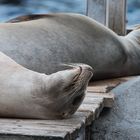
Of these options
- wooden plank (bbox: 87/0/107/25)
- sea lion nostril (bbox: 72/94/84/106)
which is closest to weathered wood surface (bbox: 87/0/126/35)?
wooden plank (bbox: 87/0/107/25)

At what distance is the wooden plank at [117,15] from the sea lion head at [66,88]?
2.84m

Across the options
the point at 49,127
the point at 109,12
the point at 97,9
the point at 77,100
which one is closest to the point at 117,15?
the point at 109,12

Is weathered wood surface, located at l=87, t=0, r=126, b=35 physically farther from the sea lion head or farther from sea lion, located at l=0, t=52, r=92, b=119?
the sea lion head

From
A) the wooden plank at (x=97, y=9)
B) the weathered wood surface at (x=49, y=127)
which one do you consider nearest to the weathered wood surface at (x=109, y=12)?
the wooden plank at (x=97, y=9)

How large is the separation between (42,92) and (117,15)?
115 inches

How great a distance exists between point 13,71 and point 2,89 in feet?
0.33

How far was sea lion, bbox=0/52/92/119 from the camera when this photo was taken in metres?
1.95

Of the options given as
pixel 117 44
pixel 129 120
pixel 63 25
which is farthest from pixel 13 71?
pixel 117 44

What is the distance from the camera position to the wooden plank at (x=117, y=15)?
4789mm

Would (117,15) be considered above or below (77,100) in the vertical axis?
below

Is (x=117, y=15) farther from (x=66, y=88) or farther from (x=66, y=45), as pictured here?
(x=66, y=88)

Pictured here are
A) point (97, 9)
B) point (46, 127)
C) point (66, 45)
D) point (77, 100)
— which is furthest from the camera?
point (97, 9)

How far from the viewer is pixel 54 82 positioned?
1974 millimetres

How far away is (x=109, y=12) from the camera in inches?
190
